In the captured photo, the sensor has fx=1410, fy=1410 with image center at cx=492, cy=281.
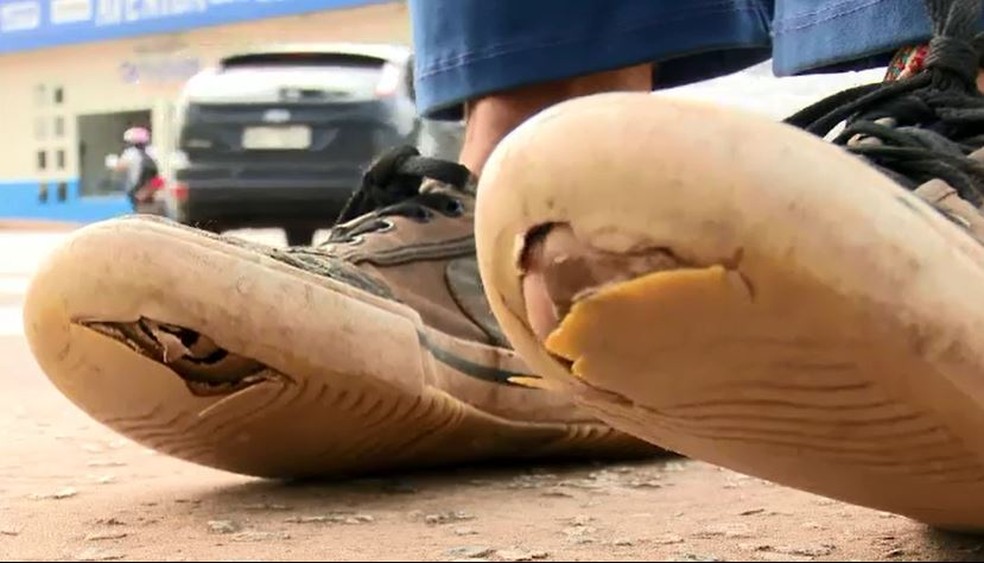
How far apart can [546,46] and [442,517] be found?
321 mm

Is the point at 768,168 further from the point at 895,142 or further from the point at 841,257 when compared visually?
the point at 895,142

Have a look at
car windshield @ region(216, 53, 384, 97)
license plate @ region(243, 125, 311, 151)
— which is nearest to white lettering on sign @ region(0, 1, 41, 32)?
car windshield @ region(216, 53, 384, 97)

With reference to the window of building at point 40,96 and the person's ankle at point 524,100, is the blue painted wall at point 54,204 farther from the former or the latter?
the person's ankle at point 524,100

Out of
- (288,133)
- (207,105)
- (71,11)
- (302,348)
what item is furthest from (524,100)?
(71,11)

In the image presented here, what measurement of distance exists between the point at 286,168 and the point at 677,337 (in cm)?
429

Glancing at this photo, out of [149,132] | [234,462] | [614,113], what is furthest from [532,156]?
[149,132]

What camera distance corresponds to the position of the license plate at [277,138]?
462 cm

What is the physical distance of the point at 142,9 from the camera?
1066cm

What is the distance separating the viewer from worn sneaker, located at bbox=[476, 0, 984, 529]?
0.40 m

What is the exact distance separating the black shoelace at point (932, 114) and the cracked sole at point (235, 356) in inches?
9.1

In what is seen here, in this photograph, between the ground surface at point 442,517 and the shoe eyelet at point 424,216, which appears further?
the shoe eyelet at point 424,216

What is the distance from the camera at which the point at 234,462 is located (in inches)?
29.3

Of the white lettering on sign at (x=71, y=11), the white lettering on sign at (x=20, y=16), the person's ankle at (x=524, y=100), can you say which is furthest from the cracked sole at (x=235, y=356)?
the white lettering on sign at (x=20, y=16)

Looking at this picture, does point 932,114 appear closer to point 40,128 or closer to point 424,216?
point 424,216
